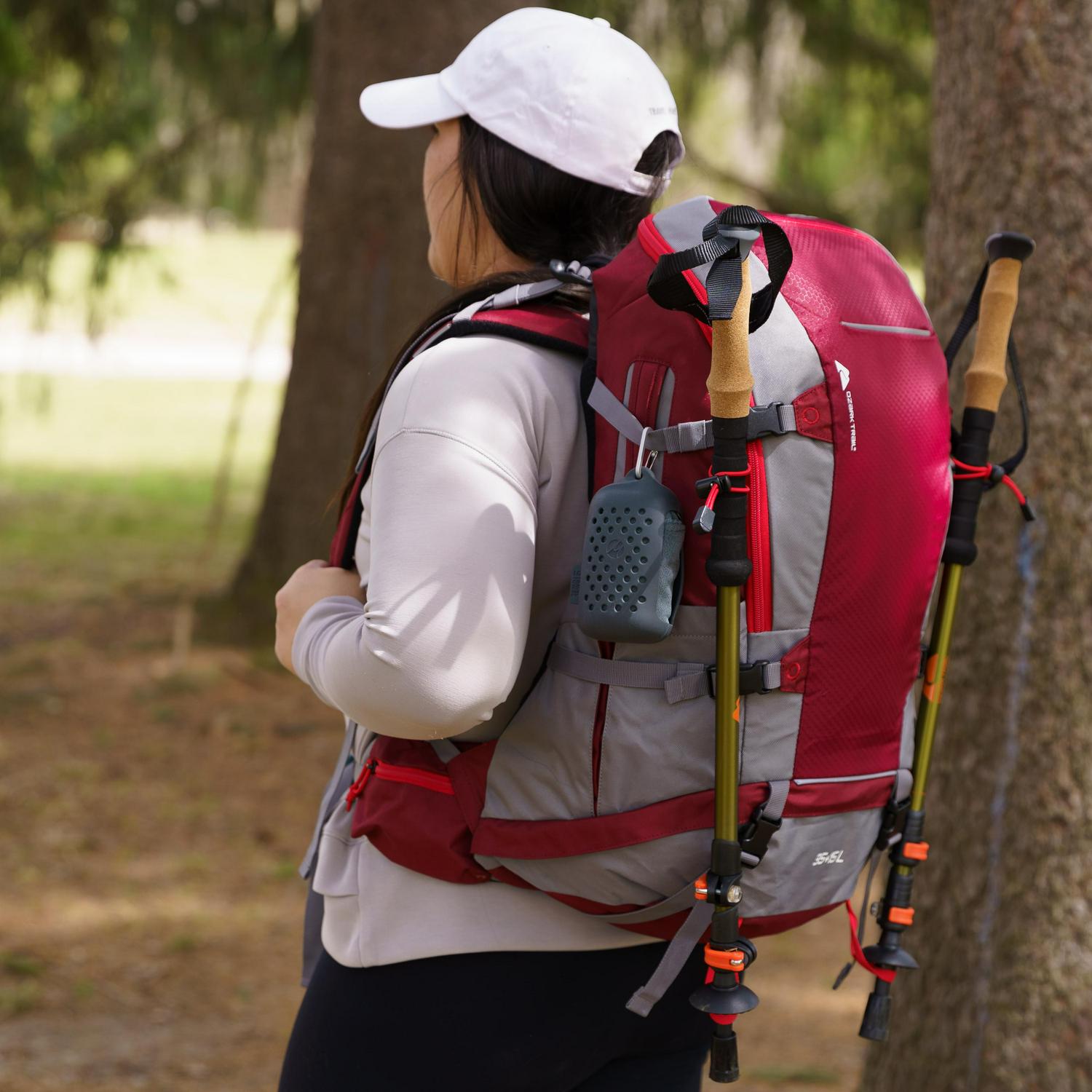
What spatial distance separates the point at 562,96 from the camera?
1.55 m

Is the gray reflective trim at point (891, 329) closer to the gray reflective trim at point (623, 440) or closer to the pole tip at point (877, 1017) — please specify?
the gray reflective trim at point (623, 440)

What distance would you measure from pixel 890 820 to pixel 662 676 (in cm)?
37

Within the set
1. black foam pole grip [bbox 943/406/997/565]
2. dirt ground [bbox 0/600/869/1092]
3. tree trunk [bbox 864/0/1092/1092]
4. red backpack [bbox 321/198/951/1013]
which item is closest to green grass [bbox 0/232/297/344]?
dirt ground [bbox 0/600/869/1092]

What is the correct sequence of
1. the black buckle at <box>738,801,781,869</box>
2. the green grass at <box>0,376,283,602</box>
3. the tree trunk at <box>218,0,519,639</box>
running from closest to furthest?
the black buckle at <box>738,801,781,869</box>, the tree trunk at <box>218,0,519,639</box>, the green grass at <box>0,376,283,602</box>

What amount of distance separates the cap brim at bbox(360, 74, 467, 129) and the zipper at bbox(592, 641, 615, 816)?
665 millimetres

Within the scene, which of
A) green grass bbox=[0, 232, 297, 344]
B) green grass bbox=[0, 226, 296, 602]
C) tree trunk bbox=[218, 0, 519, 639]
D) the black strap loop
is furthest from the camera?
green grass bbox=[0, 226, 296, 602]

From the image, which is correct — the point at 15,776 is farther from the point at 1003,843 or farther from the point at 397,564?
the point at 397,564

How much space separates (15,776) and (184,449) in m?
9.47

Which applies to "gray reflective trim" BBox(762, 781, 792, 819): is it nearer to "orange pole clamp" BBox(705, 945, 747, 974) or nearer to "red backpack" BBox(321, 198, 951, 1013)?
"red backpack" BBox(321, 198, 951, 1013)

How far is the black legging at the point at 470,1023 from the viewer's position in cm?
153

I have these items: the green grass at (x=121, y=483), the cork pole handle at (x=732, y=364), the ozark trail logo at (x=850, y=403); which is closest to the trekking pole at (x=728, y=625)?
Answer: the cork pole handle at (x=732, y=364)

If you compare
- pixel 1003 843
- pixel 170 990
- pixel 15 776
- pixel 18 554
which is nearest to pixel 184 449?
pixel 18 554

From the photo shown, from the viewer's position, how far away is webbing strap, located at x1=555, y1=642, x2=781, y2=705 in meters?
1.42

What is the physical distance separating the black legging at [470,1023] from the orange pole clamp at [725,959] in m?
0.18
